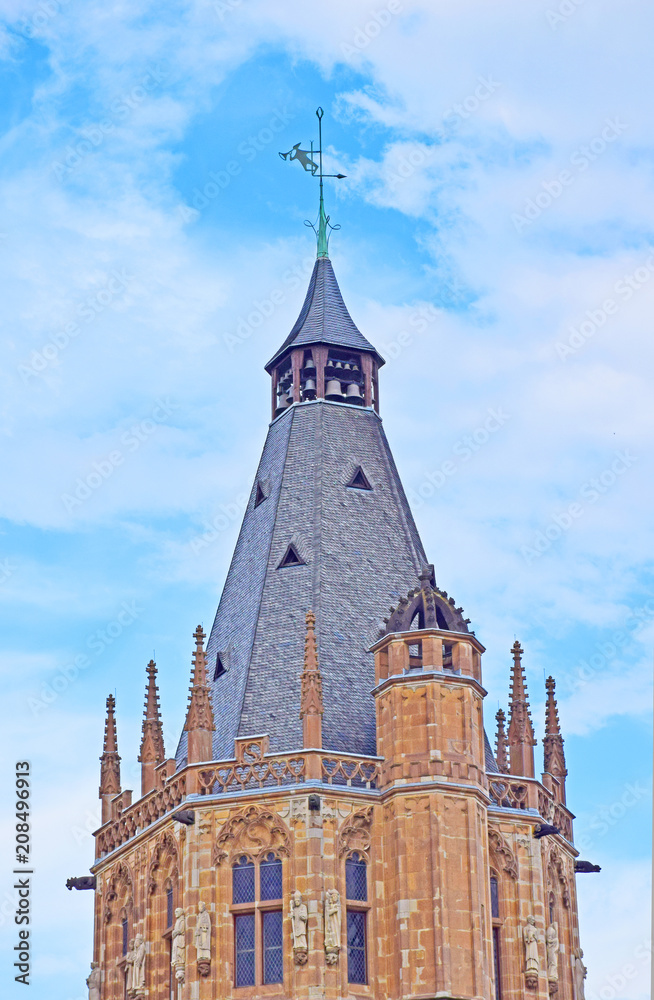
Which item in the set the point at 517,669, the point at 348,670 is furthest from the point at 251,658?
the point at 517,669

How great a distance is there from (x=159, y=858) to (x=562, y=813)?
12.0 m

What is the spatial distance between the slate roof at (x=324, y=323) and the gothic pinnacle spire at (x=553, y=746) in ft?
39.7

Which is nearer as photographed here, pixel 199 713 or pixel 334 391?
pixel 199 713

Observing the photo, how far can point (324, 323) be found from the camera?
8338 centimetres

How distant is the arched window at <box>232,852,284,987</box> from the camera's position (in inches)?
2734

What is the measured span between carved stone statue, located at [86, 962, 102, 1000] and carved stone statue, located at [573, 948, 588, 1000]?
13.4 metres

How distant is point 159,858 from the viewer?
7344cm

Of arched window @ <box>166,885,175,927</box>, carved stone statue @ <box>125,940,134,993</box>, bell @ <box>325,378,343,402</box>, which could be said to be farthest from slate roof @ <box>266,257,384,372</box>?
carved stone statue @ <box>125,940,134,993</box>

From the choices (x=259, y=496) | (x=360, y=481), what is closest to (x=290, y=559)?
(x=360, y=481)

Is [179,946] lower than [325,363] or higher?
lower

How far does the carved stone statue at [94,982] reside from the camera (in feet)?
247

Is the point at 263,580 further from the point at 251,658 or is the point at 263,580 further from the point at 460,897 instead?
the point at 460,897

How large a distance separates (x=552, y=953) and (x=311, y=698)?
31.5ft

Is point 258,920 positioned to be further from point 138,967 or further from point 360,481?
point 360,481
